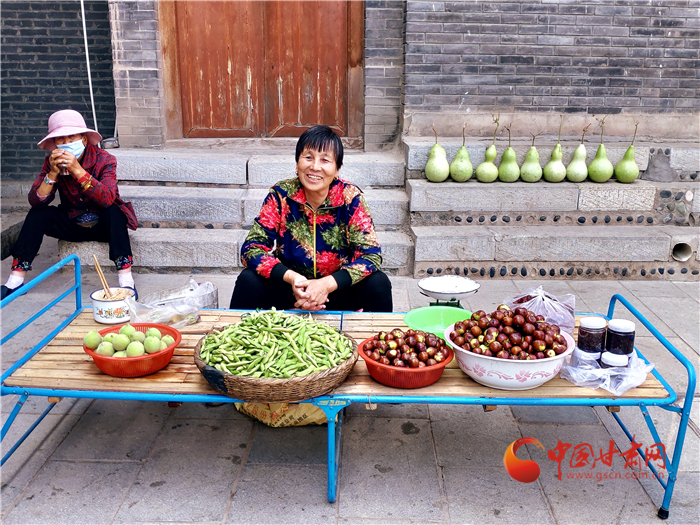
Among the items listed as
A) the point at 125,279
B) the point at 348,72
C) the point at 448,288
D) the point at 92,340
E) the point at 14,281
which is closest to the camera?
the point at 92,340

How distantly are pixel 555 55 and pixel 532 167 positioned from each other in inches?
54.9

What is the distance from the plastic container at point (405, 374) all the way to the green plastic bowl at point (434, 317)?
506 millimetres

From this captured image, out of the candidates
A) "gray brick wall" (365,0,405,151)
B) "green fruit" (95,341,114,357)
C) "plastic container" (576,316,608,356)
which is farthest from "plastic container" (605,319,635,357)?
"gray brick wall" (365,0,405,151)

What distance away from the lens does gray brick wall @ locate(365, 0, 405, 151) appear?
6.49 m

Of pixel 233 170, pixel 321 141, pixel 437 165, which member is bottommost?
pixel 233 170

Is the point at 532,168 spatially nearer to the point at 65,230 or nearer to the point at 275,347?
the point at 275,347

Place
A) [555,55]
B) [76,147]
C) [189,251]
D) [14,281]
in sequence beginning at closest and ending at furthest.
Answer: [76,147]
[14,281]
[189,251]
[555,55]

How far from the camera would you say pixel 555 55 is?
648 cm

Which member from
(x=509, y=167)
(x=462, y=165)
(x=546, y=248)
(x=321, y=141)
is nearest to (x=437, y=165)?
(x=462, y=165)

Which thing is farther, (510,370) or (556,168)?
(556,168)

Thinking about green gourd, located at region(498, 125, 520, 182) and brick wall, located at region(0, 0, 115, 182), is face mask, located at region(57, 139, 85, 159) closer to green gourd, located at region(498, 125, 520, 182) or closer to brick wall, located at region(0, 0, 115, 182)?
brick wall, located at region(0, 0, 115, 182)

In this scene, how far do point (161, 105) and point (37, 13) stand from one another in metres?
2.69

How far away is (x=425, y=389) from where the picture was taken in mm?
2613

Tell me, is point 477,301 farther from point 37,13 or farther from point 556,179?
point 37,13
